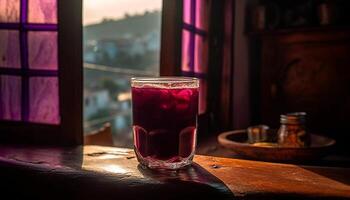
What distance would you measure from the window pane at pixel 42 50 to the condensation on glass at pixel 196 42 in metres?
0.76

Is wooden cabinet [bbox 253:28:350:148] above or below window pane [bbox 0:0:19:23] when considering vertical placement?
below

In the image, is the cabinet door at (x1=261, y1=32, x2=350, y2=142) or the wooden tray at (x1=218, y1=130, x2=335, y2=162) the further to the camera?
the cabinet door at (x1=261, y1=32, x2=350, y2=142)

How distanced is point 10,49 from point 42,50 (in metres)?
0.16

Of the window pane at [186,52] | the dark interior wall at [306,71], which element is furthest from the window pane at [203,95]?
the dark interior wall at [306,71]

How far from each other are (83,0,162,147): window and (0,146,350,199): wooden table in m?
2.61

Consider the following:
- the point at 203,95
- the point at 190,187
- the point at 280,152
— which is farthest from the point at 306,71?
the point at 190,187

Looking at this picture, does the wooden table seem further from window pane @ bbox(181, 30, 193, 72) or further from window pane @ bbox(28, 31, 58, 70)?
window pane @ bbox(181, 30, 193, 72)

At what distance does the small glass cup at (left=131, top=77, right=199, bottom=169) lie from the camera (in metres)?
1.04

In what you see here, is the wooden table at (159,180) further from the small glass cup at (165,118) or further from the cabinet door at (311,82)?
the cabinet door at (311,82)

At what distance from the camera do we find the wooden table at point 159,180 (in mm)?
965

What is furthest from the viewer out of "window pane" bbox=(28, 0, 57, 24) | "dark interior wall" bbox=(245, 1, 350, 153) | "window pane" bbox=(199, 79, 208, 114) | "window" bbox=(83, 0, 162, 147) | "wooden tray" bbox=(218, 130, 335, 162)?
"window" bbox=(83, 0, 162, 147)

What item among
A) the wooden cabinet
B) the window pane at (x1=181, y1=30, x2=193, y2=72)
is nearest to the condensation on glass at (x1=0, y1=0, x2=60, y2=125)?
the window pane at (x1=181, y1=30, x2=193, y2=72)

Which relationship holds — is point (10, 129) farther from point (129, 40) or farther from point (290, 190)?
point (129, 40)

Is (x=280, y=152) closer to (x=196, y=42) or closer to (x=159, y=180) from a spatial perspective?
(x=159, y=180)
